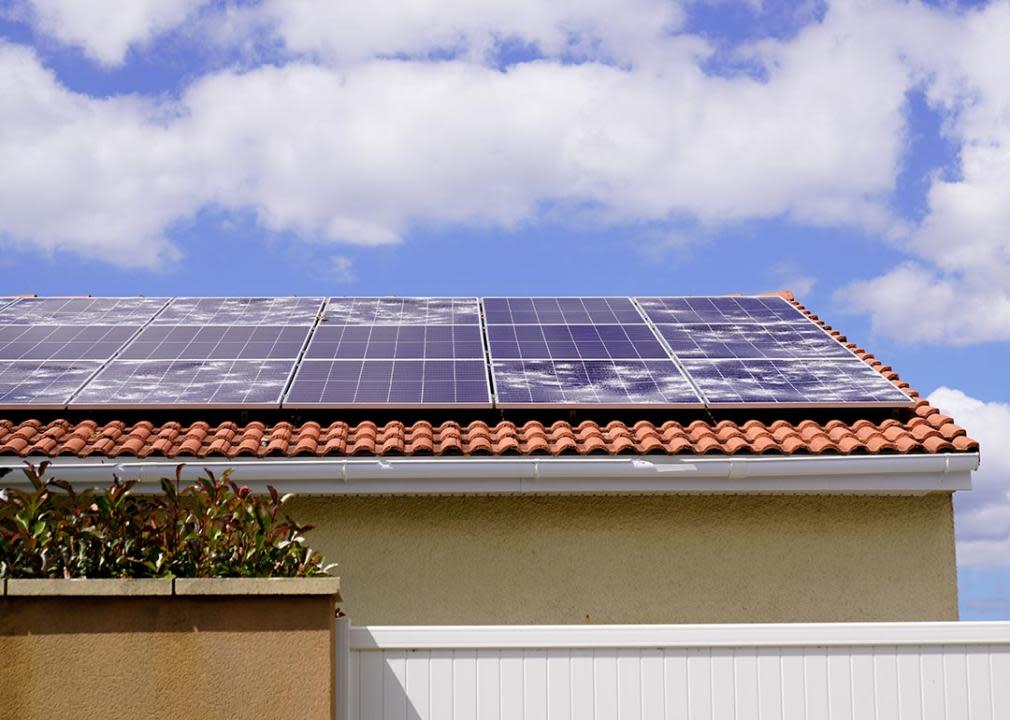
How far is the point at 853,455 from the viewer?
1130 centimetres

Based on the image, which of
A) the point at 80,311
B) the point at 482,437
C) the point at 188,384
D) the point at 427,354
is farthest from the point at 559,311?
the point at 80,311

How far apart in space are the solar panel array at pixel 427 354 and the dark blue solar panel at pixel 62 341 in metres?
0.03

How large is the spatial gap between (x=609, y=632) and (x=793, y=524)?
353 cm

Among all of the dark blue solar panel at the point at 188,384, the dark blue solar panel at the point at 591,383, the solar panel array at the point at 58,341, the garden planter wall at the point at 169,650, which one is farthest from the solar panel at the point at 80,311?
the garden planter wall at the point at 169,650

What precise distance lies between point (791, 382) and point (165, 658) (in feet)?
23.7

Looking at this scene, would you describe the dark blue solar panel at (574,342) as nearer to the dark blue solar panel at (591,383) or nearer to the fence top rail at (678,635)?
the dark blue solar panel at (591,383)

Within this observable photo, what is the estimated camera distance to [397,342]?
14.3 m

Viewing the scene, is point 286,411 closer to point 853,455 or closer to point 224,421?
point 224,421

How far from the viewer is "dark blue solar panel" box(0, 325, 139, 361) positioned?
45.8ft

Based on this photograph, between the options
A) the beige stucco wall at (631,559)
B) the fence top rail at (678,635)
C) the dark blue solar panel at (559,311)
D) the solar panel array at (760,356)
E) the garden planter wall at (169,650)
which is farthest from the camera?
the dark blue solar panel at (559,311)

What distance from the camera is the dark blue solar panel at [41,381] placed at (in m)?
12.4

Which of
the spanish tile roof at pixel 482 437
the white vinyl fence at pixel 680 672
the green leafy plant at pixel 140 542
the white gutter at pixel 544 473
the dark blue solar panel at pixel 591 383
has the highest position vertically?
the dark blue solar panel at pixel 591 383

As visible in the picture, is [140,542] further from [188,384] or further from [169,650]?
[188,384]

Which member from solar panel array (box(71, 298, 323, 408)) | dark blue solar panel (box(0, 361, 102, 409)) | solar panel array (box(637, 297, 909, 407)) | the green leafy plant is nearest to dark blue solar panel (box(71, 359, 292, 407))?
solar panel array (box(71, 298, 323, 408))
